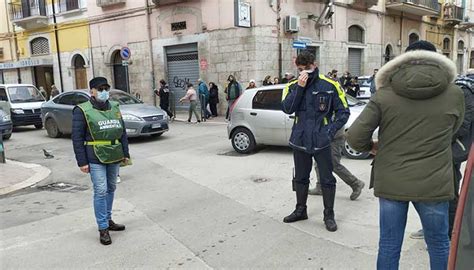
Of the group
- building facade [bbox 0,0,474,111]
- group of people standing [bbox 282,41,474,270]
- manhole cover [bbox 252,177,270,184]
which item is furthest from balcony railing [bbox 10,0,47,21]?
group of people standing [bbox 282,41,474,270]

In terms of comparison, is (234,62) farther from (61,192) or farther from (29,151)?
(61,192)

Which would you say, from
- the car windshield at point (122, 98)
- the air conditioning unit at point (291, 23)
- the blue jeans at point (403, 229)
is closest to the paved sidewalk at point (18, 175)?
the car windshield at point (122, 98)

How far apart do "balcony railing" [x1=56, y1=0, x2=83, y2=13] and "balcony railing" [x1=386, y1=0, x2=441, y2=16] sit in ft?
53.5

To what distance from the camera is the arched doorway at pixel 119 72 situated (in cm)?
2181

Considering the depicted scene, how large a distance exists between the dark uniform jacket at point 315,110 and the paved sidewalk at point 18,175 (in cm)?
475

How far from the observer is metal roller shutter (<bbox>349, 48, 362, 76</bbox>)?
2200cm

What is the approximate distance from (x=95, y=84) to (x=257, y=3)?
13.5 metres

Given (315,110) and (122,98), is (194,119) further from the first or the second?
(315,110)

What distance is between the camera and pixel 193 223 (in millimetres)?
4871

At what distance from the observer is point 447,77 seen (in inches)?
99.9

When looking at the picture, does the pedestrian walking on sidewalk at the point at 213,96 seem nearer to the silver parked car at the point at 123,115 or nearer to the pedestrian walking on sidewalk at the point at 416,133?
the silver parked car at the point at 123,115

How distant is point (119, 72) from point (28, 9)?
7662 millimetres

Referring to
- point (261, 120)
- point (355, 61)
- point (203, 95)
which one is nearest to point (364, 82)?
point (355, 61)

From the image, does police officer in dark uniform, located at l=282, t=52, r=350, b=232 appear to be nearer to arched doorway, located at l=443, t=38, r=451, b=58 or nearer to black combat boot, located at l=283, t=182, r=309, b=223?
black combat boot, located at l=283, t=182, r=309, b=223
